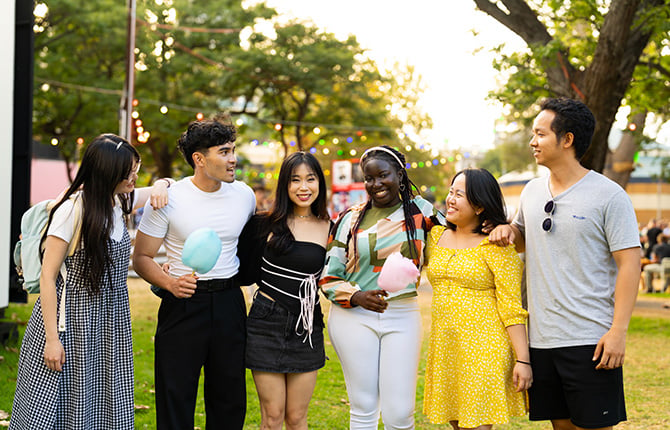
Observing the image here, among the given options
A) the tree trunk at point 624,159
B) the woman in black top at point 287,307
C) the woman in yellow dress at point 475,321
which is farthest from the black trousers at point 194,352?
the tree trunk at point 624,159

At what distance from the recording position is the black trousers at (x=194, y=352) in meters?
3.65

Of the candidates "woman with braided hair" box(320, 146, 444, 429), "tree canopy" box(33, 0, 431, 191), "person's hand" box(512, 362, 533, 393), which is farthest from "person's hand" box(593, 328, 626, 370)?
"tree canopy" box(33, 0, 431, 191)

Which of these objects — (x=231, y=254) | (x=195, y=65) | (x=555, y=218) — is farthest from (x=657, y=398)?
(x=195, y=65)

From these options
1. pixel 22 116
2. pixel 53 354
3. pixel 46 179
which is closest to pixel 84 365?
pixel 53 354

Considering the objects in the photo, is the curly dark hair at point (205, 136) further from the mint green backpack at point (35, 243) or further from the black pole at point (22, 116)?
the black pole at point (22, 116)

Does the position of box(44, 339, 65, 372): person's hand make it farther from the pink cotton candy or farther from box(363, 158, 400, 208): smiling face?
box(363, 158, 400, 208): smiling face

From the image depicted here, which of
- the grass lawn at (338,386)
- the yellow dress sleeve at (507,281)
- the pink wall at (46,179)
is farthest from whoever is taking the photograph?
the pink wall at (46,179)

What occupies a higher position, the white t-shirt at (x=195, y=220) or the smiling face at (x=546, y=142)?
the smiling face at (x=546, y=142)

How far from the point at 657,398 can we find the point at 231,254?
4.79 m

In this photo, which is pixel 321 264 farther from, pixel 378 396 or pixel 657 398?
pixel 657 398

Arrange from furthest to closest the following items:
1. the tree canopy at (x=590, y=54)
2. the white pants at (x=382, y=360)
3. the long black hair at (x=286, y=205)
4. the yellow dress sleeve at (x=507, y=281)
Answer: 1. the tree canopy at (x=590, y=54)
2. the long black hair at (x=286, y=205)
3. the white pants at (x=382, y=360)
4. the yellow dress sleeve at (x=507, y=281)

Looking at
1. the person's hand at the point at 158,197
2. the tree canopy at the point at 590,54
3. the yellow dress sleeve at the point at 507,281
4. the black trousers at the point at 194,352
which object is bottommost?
the black trousers at the point at 194,352

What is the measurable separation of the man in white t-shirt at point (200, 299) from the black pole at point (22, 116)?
175 inches

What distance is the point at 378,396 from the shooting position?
3732mm
